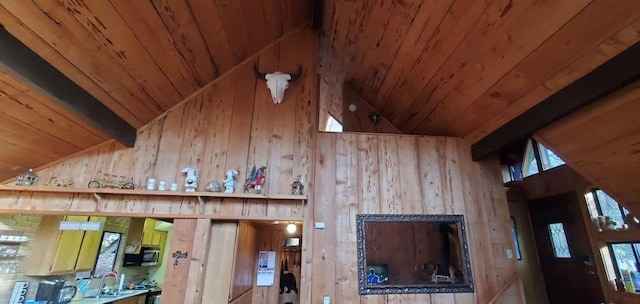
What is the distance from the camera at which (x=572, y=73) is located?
2512 mm

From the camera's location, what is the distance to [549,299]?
504cm

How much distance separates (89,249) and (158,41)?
3.47 meters

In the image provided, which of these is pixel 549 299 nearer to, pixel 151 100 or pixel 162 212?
pixel 162 212

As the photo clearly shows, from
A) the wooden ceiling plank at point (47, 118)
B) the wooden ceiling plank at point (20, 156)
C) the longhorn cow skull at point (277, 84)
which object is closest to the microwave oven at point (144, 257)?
the wooden ceiling plank at point (20, 156)

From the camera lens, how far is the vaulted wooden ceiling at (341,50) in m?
2.28

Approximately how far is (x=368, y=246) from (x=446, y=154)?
163 cm

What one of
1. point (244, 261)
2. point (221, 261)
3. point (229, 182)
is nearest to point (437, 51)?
point (229, 182)

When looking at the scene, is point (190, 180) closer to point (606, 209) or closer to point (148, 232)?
point (148, 232)

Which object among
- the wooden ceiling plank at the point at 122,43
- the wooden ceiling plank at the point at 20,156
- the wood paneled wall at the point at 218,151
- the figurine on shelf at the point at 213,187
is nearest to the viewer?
the wooden ceiling plank at the point at 122,43

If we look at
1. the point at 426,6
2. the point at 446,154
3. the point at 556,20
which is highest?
the point at 426,6

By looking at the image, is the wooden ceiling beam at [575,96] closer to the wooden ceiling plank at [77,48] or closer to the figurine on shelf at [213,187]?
the figurine on shelf at [213,187]

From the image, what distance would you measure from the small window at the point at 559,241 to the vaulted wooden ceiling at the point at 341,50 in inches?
99.4

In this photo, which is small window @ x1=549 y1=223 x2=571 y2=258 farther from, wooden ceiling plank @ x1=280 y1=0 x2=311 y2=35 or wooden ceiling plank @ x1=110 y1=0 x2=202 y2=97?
wooden ceiling plank @ x1=110 y1=0 x2=202 y2=97

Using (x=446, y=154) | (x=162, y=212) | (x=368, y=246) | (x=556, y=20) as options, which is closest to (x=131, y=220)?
(x=162, y=212)
